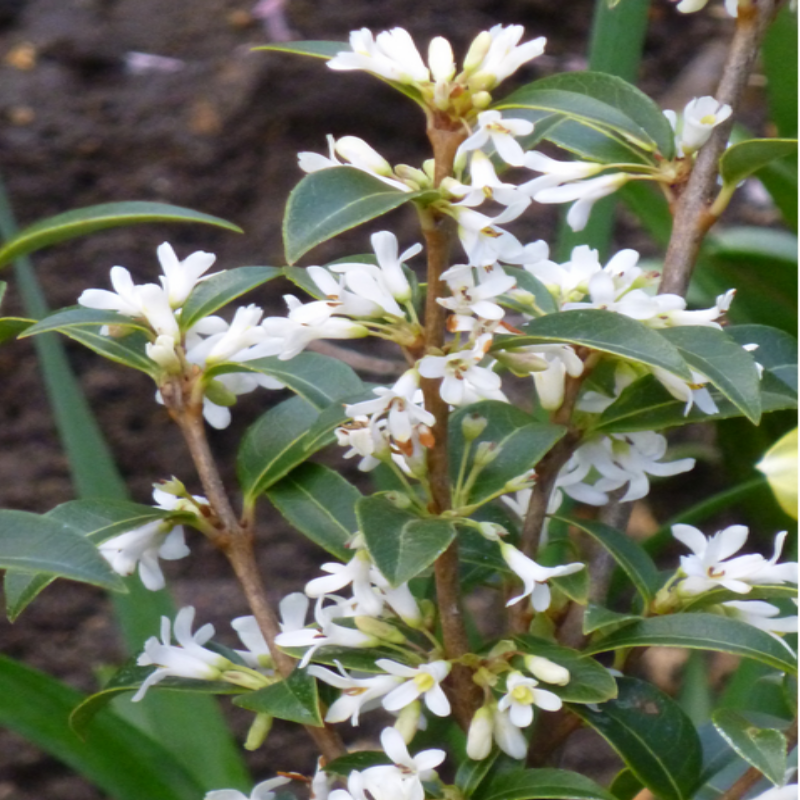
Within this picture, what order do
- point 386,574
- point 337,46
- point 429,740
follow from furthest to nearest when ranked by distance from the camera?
point 429,740, point 337,46, point 386,574

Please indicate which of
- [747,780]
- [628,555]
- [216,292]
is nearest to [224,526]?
[216,292]

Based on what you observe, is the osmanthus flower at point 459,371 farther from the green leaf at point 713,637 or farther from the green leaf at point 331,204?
the green leaf at point 713,637

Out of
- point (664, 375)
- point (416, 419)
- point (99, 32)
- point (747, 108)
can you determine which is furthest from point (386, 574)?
point (747, 108)

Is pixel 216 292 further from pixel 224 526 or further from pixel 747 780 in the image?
pixel 747 780

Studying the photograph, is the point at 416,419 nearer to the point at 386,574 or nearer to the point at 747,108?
the point at 386,574

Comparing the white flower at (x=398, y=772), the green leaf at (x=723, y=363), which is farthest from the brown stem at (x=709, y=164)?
the white flower at (x=398, y=772)
